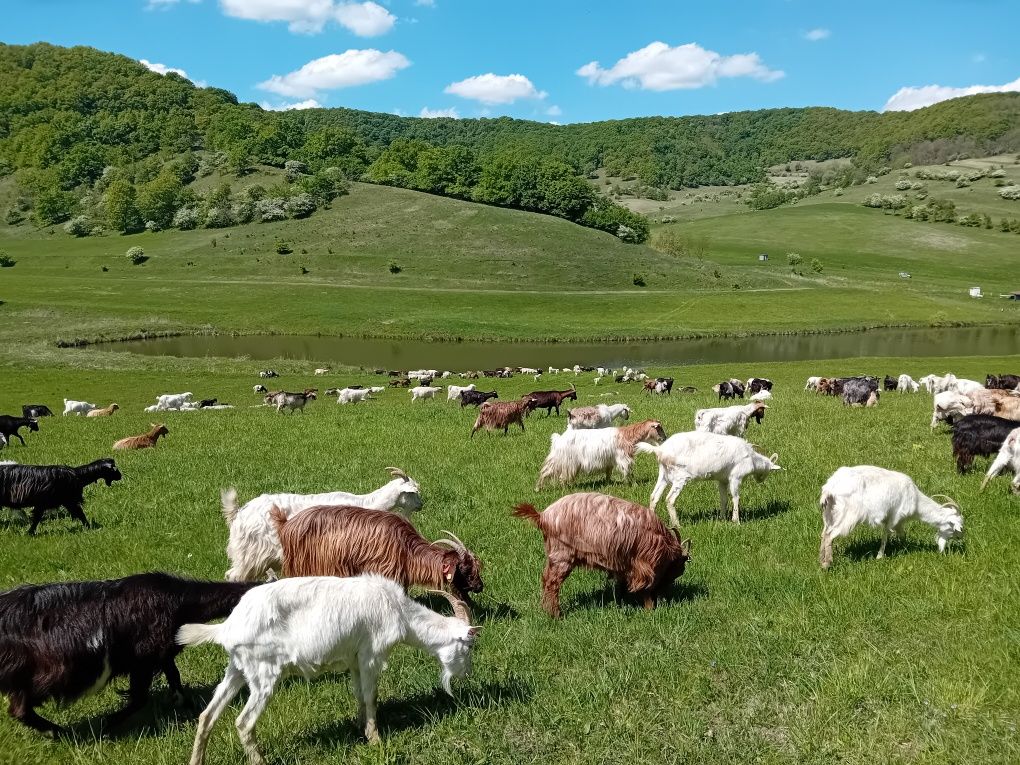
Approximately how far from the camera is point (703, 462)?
11477 mm

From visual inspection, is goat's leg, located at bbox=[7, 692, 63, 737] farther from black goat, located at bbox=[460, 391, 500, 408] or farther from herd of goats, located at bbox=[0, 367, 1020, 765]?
black goat, located at bbox=[460, 391, 500, 408]

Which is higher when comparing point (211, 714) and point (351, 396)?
point (211, 714)

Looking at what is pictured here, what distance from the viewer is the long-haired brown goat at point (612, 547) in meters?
8.35

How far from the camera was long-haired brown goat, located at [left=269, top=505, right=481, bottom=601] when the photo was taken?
7723 mm

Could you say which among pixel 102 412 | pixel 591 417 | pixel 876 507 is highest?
pixel 876 507

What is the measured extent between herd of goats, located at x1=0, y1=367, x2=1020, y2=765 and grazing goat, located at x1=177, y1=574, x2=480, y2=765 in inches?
0.5

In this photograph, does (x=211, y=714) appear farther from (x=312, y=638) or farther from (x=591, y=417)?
(x=591, y=417)

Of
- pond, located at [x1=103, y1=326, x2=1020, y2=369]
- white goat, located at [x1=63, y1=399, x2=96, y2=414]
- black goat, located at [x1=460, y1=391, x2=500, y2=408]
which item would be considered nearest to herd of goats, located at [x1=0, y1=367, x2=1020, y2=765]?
black goat, located at [x1=460, y1=391, x2=500, y2=408]

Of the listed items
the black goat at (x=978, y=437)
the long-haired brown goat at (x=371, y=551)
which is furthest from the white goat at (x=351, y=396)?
the long-haired brown goat at (x=371, y=551)

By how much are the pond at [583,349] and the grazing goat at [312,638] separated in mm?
48972

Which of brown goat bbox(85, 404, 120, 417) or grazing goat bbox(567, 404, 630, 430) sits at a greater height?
grazing goat bbox(567, 404, 630, 430)

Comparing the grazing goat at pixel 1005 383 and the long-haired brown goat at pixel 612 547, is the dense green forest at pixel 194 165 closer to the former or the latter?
the grazing goat at pixel 1005 383

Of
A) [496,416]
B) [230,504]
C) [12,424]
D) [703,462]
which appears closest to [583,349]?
[496,416]

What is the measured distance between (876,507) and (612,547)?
13.0 feet
